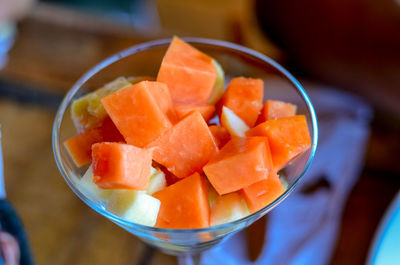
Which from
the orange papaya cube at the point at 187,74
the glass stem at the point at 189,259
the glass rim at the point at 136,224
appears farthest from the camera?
the glass stem at the point at 189,259

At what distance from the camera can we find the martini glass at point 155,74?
46cm

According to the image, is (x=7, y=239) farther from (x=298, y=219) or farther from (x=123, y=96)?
(x=298, y=219)

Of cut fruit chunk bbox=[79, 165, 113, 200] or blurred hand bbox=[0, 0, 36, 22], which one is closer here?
cut fruit chunk bbox=[79, 165, 113, 200]

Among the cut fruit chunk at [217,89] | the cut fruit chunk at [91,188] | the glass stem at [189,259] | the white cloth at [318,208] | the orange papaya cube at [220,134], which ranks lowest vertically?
the glass stem at [189,259]

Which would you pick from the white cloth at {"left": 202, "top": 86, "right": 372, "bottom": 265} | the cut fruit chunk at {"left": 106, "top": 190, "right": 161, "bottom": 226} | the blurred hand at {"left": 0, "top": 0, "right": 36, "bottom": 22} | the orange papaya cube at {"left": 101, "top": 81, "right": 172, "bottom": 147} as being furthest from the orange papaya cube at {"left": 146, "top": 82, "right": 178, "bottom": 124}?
the blurred hand at {"left": 0, "top": 0, "right": 36, "bottom": 22}

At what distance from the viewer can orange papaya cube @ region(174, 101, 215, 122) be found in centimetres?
53

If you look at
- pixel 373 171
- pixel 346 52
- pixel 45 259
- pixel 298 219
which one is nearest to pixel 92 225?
pixel 45 259

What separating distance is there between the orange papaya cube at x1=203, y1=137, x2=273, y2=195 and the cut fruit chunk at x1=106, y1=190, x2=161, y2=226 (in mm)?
75

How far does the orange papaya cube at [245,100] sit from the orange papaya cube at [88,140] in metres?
Answer: 0.16

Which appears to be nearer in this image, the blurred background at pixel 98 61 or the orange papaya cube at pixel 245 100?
the orange papaya cube at pixel 245 100

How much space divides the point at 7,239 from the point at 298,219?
19.6 inches

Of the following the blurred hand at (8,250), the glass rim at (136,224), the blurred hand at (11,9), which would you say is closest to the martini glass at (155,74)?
the glass rim at (136,224)

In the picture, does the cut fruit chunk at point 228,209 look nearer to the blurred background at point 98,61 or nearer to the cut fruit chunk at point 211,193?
the cut fruit chunk at point 211,193

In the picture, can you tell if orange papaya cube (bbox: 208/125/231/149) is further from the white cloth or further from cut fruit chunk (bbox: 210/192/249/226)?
the white cloth
